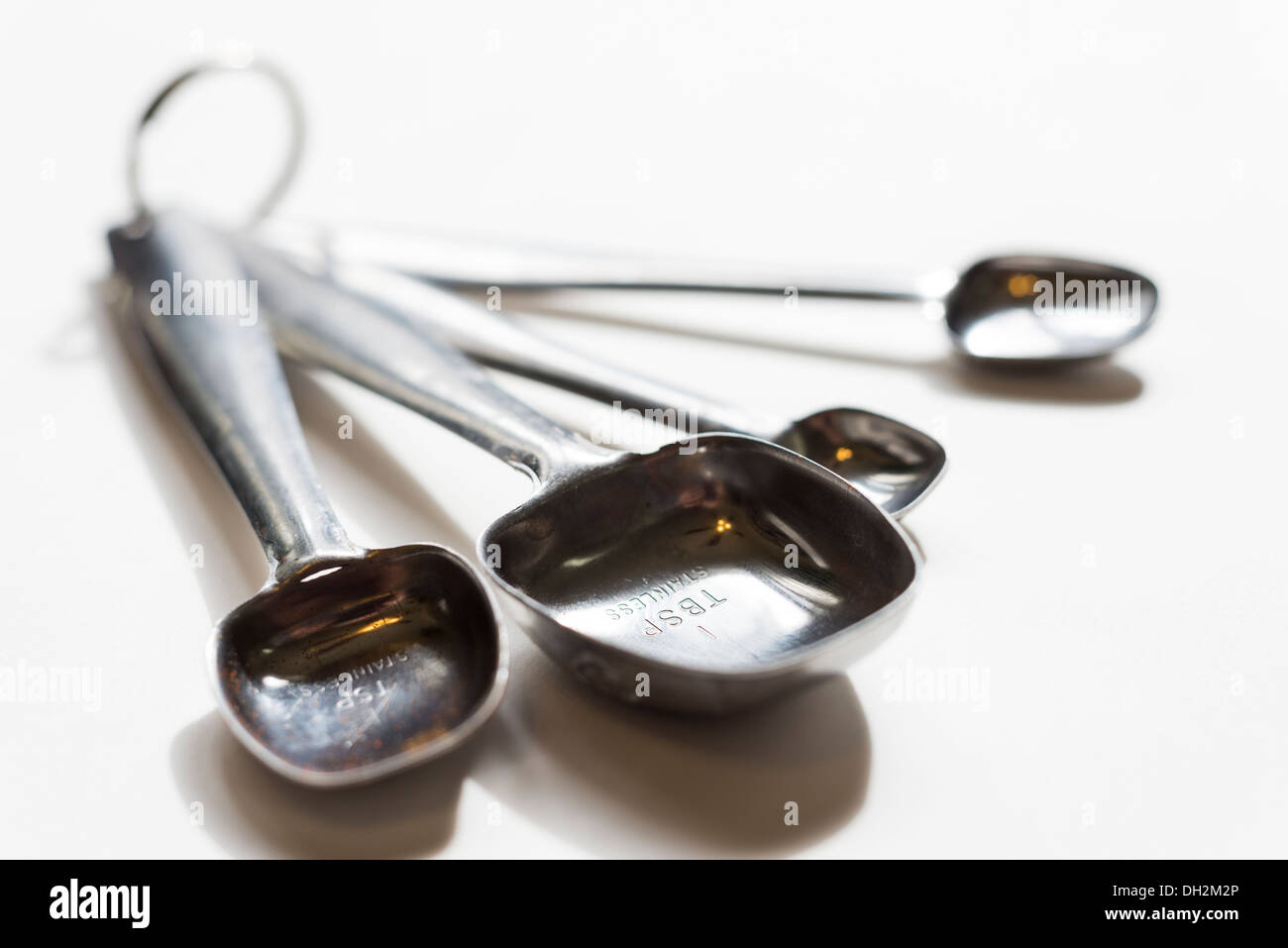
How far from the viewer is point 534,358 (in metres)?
0.81

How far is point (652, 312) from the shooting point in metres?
0.97

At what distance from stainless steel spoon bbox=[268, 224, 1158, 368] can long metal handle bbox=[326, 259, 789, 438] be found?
0.20ft

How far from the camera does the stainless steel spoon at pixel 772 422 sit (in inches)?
29.2

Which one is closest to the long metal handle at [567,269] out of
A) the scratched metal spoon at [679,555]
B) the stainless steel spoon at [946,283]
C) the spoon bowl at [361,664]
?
the stainless steel spoon at [946,283]

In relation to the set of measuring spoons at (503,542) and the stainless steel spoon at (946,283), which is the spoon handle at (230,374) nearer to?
the set of measuring spoons at (503,542)

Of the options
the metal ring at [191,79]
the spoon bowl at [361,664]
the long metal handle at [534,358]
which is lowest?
the spoon bowl at [361,664]

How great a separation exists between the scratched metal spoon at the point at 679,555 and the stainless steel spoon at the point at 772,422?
7cm

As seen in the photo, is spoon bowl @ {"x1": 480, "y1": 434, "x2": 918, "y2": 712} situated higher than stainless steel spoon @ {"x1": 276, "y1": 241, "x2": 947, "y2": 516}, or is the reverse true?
stainless steel spoon @ {"x1": 276, "y1": 241, "x2": 947, "y2": 516}

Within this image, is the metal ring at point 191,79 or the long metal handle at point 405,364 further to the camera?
the metal ring at point 191,79

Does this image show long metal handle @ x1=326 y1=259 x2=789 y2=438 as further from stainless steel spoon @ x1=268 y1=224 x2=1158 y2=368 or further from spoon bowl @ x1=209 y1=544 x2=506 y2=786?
spoon bowl @ x1=209 y1=544 x2=506 y2=786

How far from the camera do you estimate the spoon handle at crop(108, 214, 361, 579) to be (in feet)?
2.13

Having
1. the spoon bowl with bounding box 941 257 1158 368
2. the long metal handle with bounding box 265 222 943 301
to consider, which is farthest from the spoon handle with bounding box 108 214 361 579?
the spoon bowl with bounding box 941 257 1158 368

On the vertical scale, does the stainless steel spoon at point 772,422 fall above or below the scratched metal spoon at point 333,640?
above

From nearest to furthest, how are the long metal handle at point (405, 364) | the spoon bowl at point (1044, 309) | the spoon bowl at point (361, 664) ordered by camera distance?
the spoon bowl at point (361, 664)
the long metal handle at point (405, 364)
the spoon bowl at point (1044, 309)
